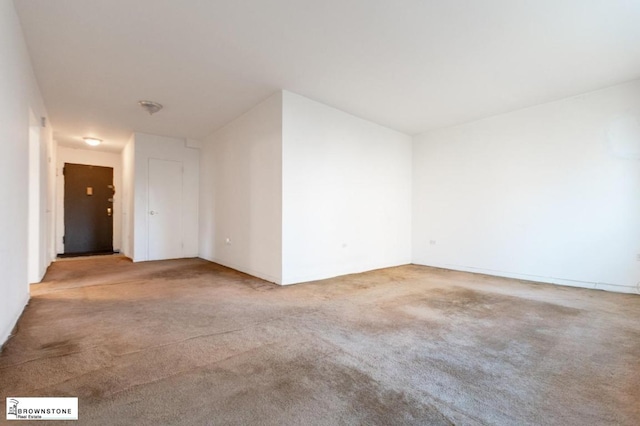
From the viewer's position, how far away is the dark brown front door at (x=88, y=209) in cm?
709

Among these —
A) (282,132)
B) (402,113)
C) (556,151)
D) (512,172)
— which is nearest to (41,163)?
(282,132)

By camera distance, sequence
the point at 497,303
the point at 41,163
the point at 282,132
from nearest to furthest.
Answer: the point at 497,303 → the point at 282,132 → the point at 41,163

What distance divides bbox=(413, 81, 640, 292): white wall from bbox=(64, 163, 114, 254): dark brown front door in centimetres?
788

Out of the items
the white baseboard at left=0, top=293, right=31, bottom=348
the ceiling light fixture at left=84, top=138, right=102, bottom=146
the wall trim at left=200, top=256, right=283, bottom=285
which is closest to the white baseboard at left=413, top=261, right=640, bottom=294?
the wall trim at left=200, top=256, right=283, bottom=285

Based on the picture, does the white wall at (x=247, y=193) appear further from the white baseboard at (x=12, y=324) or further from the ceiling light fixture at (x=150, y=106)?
the white baseboard at (x=12, y=324)

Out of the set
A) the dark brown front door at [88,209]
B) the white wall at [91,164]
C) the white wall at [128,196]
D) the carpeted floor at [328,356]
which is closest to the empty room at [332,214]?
the carpeted floor at [328,356]

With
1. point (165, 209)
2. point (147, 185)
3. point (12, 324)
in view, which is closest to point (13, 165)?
point (12, 324)

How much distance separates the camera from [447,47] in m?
3.05

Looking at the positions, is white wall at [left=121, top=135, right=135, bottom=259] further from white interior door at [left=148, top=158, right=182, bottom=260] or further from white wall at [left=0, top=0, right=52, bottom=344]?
white wall at [left=0, top=0, right=52, bottom=344]

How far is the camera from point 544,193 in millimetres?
4512

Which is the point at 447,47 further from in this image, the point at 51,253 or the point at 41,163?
the point at 51,253

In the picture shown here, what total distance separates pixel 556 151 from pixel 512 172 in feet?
2.07

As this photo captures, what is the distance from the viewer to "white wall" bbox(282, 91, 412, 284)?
4184 mm

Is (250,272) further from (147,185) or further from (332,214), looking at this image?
(147,185)
